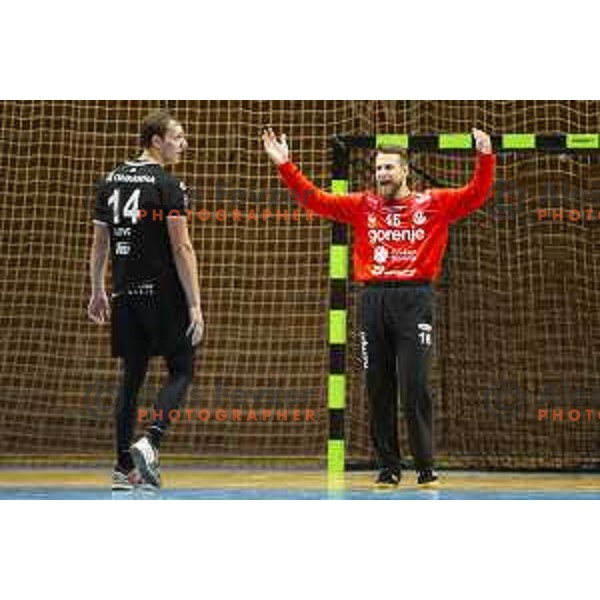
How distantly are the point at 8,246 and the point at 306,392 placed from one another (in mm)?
2853

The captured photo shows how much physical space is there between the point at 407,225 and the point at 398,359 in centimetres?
69

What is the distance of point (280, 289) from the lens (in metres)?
12.5

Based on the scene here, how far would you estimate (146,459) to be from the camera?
6430mm

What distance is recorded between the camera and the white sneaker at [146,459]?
21.0 ft

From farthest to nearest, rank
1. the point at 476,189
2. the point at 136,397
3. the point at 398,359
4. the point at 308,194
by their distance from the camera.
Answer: the point at 308,194, the point at 398,359, the point at 476,189, the point at 136,397

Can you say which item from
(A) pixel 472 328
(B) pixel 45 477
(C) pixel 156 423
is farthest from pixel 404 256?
(A) pixel 472 328

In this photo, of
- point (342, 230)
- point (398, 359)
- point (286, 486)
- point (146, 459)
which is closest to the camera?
point (146, 459)

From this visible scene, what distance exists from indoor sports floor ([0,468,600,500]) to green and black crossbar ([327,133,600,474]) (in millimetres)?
356

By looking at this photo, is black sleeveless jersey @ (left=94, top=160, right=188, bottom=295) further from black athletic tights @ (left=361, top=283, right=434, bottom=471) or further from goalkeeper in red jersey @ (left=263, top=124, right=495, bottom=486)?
black athletic tights @ (left=361, top=283, right=434, bottom=471)

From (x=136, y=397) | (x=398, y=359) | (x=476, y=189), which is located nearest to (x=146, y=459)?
(x=136, y=397)

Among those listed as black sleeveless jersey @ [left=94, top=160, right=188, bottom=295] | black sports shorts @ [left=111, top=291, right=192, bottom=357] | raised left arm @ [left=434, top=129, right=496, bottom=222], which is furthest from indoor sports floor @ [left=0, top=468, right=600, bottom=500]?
raised left arm @ [left=434, top=129, right=496, bottom=222]

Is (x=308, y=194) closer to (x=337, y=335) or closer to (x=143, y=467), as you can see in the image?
(x=337, y=335)

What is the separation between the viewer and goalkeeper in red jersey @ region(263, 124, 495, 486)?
23.6ft

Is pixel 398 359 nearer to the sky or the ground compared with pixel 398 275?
nearer to the ground
